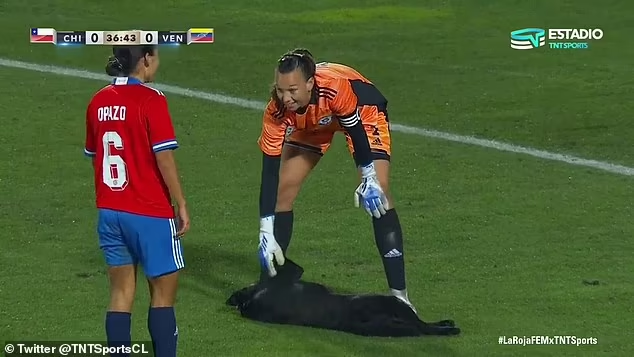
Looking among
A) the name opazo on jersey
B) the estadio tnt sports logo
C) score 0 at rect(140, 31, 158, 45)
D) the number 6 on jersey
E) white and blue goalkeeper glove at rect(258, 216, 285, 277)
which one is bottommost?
white and blue goalkeeper glove at rect(258, 216, 285, 277)

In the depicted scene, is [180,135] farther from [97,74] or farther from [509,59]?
[509,59]

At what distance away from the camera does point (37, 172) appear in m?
13.5

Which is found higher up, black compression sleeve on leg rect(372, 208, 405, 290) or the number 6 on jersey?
the number 6 on jersey

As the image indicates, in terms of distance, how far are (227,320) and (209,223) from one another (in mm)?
2911

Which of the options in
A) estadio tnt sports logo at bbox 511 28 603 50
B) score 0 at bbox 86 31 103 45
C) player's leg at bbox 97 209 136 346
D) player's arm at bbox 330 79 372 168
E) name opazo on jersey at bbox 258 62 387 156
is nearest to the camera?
score 0 at bbox 86 31 103 45

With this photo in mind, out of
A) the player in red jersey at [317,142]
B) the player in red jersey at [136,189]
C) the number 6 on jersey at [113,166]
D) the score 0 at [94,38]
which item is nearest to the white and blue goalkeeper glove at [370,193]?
the player in red jersey at [317,142]

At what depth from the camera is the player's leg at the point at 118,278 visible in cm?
708

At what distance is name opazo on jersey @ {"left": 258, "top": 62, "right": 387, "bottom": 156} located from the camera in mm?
8539

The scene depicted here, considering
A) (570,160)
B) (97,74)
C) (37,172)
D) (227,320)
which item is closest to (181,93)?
(97,74)

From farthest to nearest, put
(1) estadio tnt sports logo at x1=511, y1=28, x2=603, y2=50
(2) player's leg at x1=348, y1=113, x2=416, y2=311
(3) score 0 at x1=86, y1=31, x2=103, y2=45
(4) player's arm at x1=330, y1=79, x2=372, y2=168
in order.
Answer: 1. (1) estadio tnt sports logo at x1=511, y1=28, x2=603, y2=50
2. (2) player's leg at x1=348, y1=113, x2=416, y2=311
3. (4) player's arm at x1=330, y1=79, x2=372, y2=168
4. (3) score 0 at x1=86, y1=31, x2=103, y2=45

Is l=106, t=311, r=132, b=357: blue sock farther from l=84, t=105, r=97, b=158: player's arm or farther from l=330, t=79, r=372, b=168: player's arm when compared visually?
l=330, t=79, r=372, b=168: player's arm

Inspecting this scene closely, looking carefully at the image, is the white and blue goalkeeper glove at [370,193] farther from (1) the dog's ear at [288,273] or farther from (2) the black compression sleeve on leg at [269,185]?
(1) the dog's ear at [288,273]

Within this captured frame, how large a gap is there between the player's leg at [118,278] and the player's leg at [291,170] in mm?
2211

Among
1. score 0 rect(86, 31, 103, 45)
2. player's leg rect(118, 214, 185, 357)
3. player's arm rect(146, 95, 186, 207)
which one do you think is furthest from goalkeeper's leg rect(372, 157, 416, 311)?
score 0 rect(86, 31, 103, 45)
